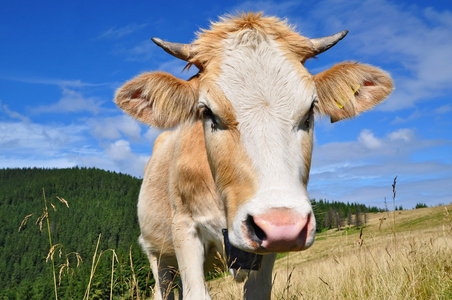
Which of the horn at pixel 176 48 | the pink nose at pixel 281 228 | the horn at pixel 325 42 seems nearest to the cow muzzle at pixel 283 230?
the pink nose at pixel 281 228

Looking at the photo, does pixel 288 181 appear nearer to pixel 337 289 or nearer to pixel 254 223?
pixel 254 223

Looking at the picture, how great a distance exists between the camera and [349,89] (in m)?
4.46

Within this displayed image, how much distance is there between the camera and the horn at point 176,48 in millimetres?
4172

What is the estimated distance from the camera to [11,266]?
539 ft

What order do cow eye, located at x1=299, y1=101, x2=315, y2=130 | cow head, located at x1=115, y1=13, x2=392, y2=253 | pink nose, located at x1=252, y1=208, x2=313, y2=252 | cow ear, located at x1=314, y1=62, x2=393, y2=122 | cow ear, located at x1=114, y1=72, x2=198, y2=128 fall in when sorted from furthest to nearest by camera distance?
cow ear, located at x1=314, y1=62, x2=393, y2=122, cow ear, located at x1=114, y1=72, x2=198, y2=128, cow eye, located at x1=299, y1=101, x2=315, y2=130, cow head, located at x1=115, y1=13, x2=392, y2=253, pink nose, located at x1=252, y1=208, x2=313, y2=252

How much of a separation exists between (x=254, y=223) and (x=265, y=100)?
1111 millimetres

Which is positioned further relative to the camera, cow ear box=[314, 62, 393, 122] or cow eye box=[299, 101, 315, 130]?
cow ear box=[314, 62, 393, 122]

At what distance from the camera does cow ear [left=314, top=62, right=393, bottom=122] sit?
4391mm

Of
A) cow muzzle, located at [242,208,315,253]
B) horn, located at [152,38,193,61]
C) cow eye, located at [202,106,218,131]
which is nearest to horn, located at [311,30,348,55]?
horn, located at [152,38,193,61]

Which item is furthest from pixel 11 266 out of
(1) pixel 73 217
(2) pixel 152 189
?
(2) pixel 152 189

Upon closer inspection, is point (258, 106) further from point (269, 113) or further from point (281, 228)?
point (281, 228)

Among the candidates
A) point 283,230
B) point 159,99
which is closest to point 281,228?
point 283,230

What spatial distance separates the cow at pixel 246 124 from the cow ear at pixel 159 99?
1 cm

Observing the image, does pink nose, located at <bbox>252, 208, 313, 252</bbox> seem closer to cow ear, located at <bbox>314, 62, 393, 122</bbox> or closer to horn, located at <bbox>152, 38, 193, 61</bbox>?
cow ear, located at <bbox>314, 62, 393, 122</bbox>
